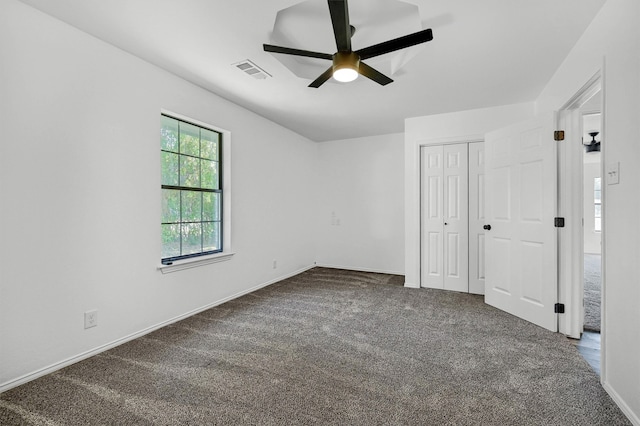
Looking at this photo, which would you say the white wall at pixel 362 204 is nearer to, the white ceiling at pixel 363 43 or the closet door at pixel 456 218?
the closet door at pixel 456 218

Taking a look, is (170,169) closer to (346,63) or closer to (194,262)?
(194,262)

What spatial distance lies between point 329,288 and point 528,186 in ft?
8.96

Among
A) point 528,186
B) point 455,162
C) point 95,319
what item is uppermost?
point 455,162

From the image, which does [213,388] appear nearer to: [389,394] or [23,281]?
[389,394]

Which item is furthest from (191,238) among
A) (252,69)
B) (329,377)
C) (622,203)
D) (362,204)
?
(622,203)

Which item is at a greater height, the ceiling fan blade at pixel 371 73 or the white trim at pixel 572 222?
the ceiling fan blade at pixel 371 73

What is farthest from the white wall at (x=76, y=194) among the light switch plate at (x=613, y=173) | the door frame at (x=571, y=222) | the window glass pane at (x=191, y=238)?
the door frame at (x=571, y=222)

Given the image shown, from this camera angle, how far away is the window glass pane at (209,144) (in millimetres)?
3453

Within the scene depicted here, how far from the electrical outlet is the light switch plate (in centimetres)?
369

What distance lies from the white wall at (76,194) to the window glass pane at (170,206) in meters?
0.16

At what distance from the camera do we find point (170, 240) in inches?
121

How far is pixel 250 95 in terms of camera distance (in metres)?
3.49

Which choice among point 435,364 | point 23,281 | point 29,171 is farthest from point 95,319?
point 435,364

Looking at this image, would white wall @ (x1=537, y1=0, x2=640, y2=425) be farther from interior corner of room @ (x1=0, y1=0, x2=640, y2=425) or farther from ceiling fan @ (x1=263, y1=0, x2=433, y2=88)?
ceiling fan @ (x1=263, y1=0, x2=433, y2=88)
